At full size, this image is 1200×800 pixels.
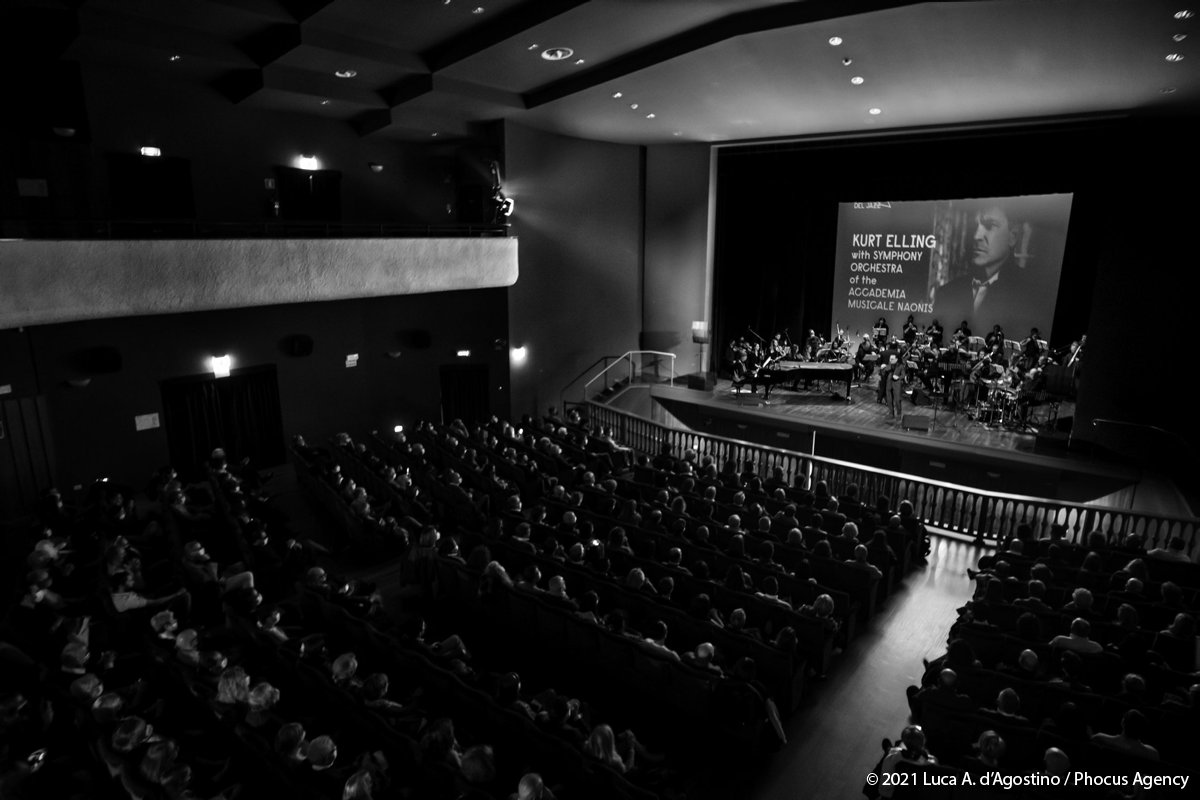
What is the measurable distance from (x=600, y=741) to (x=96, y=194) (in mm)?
12204

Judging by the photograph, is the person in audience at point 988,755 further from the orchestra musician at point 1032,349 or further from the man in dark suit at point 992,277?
the man in dark suit at point 992,277

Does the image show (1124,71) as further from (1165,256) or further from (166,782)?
(166,782)

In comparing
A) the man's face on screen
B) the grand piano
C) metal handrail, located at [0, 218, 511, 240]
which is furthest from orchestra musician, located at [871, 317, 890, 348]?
metal handrail, located at [0, 218, 511, 240]

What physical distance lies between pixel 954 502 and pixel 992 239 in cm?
867

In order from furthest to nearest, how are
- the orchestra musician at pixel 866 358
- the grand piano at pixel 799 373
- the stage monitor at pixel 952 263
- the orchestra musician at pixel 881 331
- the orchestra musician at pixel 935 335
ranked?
the orchestra musician at pixel 881 331 → the orchestra musician at pixel 866 358 → the orchestra musician at pixel 935 335 → the grand piano at pixel 799 373 → the stage monitor at pixel 952 263

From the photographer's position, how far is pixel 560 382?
1777cm

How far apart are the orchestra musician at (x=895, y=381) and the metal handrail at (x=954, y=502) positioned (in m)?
3.20

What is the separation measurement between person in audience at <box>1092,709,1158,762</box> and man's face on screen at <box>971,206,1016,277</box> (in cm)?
1334

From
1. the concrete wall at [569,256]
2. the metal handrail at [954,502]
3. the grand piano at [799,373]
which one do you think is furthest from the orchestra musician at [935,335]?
the concrete wall at [569,256]

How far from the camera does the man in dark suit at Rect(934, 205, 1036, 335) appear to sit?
15.7m

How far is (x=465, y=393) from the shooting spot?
54.0 ft

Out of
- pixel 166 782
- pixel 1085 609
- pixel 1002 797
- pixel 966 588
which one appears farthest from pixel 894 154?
pixel 166 782

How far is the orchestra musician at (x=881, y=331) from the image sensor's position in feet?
56.1

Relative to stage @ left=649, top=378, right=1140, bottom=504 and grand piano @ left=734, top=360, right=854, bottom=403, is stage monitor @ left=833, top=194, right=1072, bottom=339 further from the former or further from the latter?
grand piano @ left=734, top=360, right=854, bottom=403
